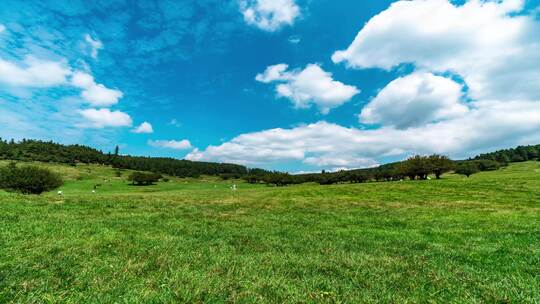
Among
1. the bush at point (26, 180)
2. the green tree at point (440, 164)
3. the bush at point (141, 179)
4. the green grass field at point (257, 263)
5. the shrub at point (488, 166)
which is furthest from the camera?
the bush at point (141, 179)

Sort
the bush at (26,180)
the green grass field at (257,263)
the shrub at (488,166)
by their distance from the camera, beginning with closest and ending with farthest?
the green grass field at (257,263)
the bush at (26,180)
the shrub at (488,166)

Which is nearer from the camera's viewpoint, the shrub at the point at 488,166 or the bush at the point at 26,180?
the bush at the point at 26,180

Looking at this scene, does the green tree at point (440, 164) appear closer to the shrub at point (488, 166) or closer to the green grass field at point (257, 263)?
the shrub at point (488, 166)

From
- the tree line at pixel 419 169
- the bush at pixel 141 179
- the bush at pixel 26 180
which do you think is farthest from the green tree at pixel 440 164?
the bush at pixel 141 179

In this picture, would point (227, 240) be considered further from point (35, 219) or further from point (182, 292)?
point (35, 219)

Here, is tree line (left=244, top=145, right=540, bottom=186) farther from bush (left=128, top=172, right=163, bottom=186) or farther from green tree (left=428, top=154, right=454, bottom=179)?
bush (left=128, top=172, right=163, bottom=186)

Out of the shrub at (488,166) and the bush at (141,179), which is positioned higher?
the shrub at (488,166)

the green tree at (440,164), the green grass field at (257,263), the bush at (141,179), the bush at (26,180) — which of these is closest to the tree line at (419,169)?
the green tree at (440,164)

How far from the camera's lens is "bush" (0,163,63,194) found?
41094mm

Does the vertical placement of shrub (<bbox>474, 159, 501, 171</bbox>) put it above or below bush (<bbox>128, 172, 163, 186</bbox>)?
above

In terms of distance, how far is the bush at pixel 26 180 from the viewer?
41094 millimetres

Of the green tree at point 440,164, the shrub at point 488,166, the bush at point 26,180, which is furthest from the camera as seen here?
the shrub at point 488,166

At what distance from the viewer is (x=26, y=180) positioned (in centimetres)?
4134

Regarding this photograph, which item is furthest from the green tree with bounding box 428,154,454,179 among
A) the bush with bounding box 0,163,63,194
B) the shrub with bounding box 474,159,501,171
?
the bush with bounding box 0,163,63,194
